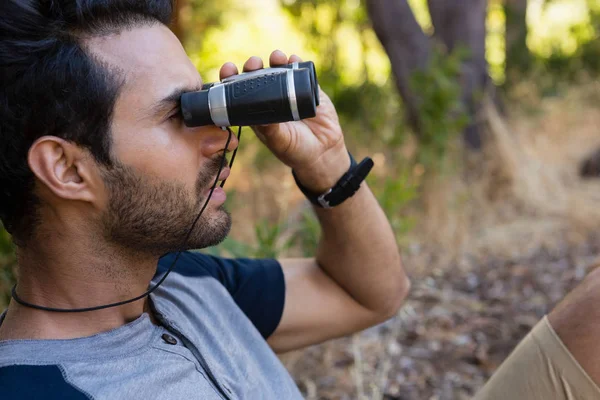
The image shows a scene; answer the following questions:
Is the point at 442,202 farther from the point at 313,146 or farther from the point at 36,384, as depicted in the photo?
the point at 36,384

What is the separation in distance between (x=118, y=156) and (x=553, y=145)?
5559 millimetres

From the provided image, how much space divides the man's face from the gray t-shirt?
0.61ft

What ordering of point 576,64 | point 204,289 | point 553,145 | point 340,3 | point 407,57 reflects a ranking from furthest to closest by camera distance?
point 576,64, point 553,145, point 340,3, point 407,57, point 204,289

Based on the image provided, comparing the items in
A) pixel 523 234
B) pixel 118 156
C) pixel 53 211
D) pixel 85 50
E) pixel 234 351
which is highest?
pixel 85 50

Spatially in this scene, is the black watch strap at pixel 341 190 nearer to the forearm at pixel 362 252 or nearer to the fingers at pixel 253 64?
the forearm at pixel 362 252

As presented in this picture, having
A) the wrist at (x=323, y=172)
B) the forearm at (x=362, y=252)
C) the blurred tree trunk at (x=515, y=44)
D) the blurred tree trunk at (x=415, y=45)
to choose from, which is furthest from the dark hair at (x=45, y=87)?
the blurred tree trunk at (x=515, y=44)

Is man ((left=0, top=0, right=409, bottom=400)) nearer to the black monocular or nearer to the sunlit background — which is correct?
the black monocular

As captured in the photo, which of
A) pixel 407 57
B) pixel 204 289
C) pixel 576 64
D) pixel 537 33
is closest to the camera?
pixel 204 289

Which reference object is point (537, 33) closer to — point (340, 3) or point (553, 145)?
point (553, 145)

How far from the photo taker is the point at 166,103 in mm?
1467

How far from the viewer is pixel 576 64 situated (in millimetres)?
8195

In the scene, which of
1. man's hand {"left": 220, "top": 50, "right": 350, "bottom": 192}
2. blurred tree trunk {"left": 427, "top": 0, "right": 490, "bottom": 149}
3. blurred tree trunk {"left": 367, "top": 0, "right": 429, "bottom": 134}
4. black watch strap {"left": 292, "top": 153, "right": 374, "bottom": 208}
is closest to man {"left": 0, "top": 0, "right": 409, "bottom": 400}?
man's hand {"left": 220, "top": 50, "right": 350, "bottom": 192}

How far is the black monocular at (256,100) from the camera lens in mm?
1384

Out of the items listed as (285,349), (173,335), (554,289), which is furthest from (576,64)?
(173,335)
